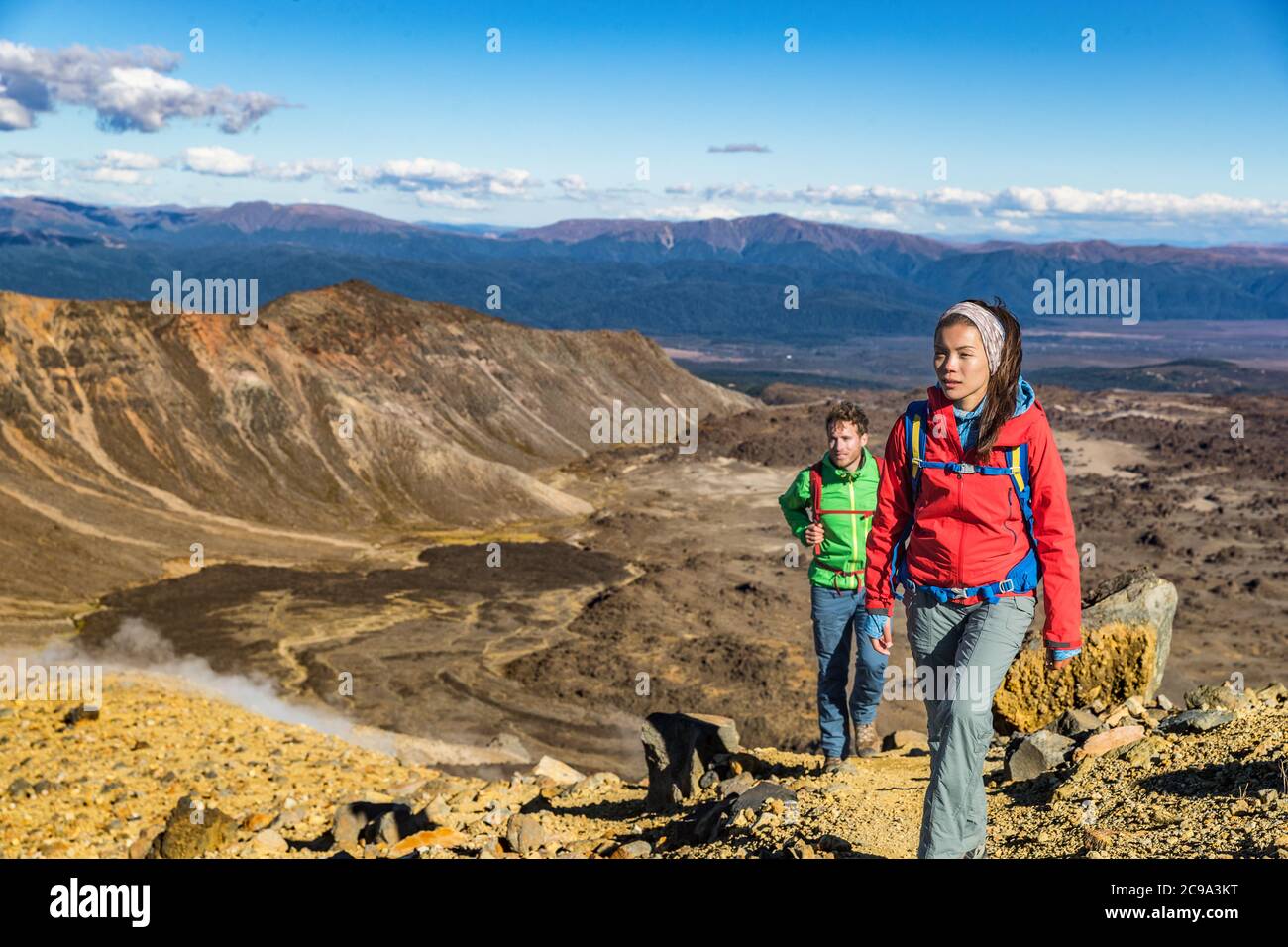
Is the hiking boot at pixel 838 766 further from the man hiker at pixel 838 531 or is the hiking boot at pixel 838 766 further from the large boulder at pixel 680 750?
the large boulder at pixel 680 750

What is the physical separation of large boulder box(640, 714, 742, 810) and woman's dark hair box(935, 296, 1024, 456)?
4.18m

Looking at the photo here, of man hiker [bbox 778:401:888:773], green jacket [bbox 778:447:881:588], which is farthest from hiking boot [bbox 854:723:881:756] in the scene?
green jacket [bbox 778:447:881:588]

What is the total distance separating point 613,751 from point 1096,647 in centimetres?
1571

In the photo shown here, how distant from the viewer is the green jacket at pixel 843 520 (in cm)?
700

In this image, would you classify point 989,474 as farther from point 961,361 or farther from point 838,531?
point 838,531

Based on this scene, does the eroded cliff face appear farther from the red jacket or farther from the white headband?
the white headband

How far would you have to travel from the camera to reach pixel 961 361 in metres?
4.03

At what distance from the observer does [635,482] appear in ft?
199

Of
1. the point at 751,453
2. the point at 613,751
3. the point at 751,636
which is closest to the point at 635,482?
the point at 751,453

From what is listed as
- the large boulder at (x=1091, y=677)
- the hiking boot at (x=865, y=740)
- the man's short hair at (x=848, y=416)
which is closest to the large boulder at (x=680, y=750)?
the hiking boot at (x=865, y=740)

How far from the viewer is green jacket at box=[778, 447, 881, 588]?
23.0ft

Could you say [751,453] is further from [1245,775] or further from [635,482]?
[1245,775]

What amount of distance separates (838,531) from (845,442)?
2.07 feet

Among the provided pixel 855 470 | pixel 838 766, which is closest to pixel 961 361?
pixel 855 470
